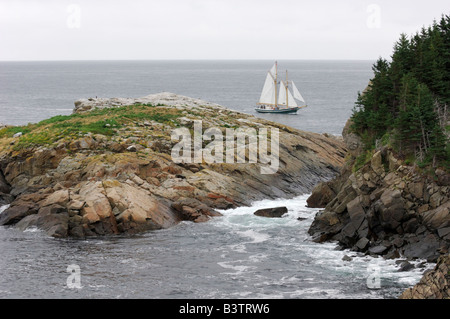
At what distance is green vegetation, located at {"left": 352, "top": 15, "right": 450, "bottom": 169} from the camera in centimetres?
4616

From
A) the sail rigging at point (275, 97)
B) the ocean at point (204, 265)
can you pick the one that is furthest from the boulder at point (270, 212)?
the sail rigging at point (275, 97)

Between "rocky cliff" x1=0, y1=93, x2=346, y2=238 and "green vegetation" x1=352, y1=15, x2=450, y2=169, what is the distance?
12.8 m

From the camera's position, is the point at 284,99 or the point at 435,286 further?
the point at 284,99

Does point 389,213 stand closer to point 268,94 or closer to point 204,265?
point 204,265

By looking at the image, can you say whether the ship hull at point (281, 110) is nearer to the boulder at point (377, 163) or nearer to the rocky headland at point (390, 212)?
the rocky headland at point (390, 212)

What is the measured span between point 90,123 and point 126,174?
15151 mm

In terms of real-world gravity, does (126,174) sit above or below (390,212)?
above

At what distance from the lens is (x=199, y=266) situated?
41062 mm

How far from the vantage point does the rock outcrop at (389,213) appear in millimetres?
41375

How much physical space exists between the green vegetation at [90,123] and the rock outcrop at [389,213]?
28157mm

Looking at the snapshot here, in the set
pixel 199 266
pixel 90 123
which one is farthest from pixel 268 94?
pixel 199 266

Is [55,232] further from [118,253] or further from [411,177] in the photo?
[411,177]

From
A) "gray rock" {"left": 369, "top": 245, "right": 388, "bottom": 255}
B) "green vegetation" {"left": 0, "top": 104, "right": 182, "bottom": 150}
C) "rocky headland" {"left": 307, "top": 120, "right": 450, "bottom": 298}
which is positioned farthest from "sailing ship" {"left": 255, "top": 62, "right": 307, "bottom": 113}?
"gray rock" {"left": 369, "top": 245, "right": 388, "bottom": 255}

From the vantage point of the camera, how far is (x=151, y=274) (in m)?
39.3
